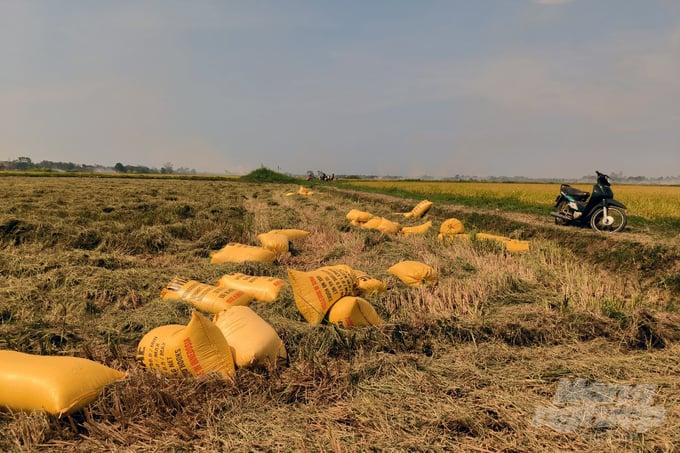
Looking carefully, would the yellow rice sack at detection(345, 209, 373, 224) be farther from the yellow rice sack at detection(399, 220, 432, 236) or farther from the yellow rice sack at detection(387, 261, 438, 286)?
the yellow rice sack at detection(387, 261, 438, 286)

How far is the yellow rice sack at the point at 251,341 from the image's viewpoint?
2.23 m

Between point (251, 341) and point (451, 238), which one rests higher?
point (451, 238)

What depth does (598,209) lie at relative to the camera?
7199 millimetres

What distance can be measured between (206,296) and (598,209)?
7.27m

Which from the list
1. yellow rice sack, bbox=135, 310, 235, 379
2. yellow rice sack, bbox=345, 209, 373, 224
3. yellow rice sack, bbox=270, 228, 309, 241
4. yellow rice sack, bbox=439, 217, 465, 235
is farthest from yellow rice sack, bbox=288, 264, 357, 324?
yellow rice sack, bbox=345, 209, 373, 224

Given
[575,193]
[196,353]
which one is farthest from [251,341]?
[575,193]

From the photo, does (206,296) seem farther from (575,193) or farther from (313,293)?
(575,193)

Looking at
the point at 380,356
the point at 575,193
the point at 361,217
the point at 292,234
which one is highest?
the point at 575,193

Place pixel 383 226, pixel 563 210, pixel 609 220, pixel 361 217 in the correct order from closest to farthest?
pixel 609 220 → pixel 383 226 → pixel 563 210 → pixel 361 217

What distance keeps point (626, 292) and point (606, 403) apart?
9.79 feet

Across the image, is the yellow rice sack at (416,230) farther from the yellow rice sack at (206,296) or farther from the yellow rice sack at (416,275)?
the yellow rice sack at (206,296)

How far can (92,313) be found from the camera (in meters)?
3.34

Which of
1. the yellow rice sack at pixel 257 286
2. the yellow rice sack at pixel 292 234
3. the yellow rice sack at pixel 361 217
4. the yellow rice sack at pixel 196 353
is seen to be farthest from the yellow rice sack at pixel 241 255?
the yellow rice sack at pixel 361 217

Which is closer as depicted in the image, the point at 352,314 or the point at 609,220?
the point at 352,314
